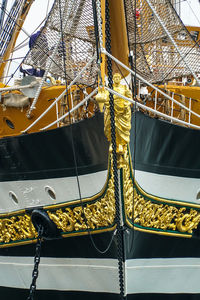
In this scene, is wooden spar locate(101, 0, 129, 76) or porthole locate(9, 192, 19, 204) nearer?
wooden spar locate(101, 0, 129, 76)

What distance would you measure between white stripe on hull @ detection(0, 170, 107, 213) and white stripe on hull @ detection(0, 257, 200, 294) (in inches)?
30.3

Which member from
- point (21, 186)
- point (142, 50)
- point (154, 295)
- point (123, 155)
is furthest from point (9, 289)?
point (142, 50)

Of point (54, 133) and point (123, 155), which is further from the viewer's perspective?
point (54, 133)

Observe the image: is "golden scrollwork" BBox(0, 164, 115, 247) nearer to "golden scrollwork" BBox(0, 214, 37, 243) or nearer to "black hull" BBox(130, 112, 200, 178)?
"golden scrollwork" BBox(0, 214, 37, 243)

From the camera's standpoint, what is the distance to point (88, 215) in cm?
605

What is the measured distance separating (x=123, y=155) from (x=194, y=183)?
1.20 metres

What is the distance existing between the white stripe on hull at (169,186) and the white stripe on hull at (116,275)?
31.1 inches

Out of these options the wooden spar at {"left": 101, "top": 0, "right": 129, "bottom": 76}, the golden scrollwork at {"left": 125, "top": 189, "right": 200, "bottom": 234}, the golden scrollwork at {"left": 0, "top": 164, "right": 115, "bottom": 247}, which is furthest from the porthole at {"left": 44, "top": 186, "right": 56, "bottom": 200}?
the wooden spar at {"left": 101, "top": 0, "right": 129, "bottom": 76}

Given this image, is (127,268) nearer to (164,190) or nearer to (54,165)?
(164,190)

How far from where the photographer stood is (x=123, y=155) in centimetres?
538

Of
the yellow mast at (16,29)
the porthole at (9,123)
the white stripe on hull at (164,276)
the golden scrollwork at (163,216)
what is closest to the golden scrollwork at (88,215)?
the golden scrollwork at (163,216)

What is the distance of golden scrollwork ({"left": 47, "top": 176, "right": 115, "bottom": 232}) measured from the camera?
5713 millimetres

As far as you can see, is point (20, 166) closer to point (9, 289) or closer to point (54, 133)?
point (54, 133)

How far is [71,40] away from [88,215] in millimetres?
2094
